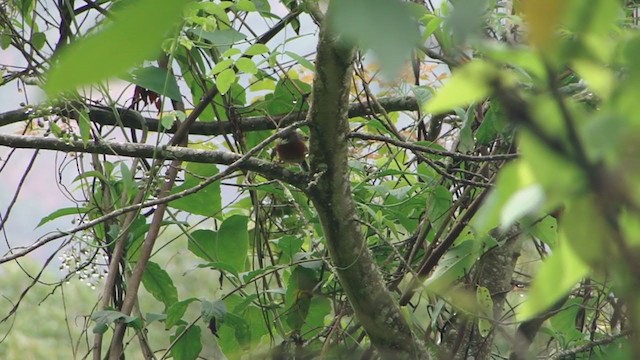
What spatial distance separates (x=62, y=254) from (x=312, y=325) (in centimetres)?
45

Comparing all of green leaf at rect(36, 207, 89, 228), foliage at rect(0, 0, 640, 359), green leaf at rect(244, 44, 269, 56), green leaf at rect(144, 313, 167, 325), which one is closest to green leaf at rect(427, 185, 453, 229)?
foliage at rect(0, 0, 640, 359)

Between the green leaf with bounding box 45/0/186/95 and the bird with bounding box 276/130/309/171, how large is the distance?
97 centimetres

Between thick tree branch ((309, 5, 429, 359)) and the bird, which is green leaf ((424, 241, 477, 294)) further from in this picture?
the bird

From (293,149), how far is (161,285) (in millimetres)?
536

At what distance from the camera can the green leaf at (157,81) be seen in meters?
1.23

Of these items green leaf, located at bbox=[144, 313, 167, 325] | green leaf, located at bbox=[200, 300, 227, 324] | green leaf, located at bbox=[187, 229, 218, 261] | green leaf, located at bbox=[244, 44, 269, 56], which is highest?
green leaf, located at bbox=[244, 44, 269, 56]

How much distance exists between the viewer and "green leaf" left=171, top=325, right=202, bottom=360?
4.74 feet

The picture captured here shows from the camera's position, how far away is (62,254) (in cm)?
147

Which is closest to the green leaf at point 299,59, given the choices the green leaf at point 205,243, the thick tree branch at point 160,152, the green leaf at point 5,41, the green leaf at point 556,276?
the thick tree branch at point 160,152

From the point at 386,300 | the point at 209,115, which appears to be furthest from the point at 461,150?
the point at 209,115

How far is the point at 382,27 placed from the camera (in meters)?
0.19

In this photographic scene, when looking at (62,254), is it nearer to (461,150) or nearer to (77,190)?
(77,190)

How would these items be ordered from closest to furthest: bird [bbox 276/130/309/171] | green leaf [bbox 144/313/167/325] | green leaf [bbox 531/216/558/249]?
bird [bbox 276/130/309/171] → green leaf [bbox 531/216/558/249] → green leaf [bbox 144/313/167/325]

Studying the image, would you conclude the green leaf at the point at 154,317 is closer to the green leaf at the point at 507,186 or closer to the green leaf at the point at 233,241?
the green leaf at the point at 233,241
